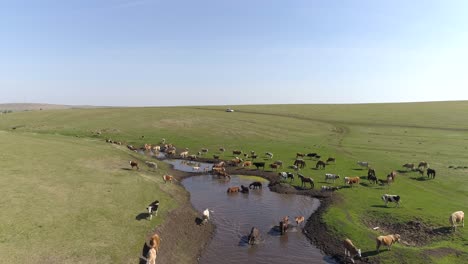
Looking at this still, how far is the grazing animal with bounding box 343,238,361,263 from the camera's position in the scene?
70.7 feet

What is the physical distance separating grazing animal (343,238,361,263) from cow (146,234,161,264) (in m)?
12.4

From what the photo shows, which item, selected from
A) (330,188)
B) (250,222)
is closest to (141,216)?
(250,222)

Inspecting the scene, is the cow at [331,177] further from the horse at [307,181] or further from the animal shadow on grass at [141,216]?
the animal shadow on grass at [141,216]

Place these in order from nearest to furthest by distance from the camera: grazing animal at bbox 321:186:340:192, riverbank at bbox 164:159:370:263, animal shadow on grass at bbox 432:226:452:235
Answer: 1. riverbank at bbox 164:159:370:263
2. animal shadow on grass at bbox 432:226:452:235
3. grazing animal at bbox 321:186:340:192

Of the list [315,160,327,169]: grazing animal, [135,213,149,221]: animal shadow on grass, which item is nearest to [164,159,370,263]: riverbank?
[315,160,327,169]: grazing animal

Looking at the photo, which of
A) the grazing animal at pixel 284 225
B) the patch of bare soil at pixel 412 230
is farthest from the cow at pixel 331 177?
the grazing animal at pixel 284 225

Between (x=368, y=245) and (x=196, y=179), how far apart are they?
24.4 m

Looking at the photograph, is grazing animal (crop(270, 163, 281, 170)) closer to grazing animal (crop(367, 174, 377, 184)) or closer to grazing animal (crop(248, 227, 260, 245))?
grazing animal (crop(367, 174, 377, 184))

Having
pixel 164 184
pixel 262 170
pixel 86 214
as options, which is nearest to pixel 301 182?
pixel 262 170

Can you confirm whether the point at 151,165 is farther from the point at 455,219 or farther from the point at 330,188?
the point at 455,219

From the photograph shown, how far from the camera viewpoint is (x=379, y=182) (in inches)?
1503

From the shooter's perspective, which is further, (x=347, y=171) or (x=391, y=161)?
(x=391, y=161)

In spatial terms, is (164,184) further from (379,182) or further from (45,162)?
(379,182)

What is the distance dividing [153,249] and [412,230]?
19.4 meters
